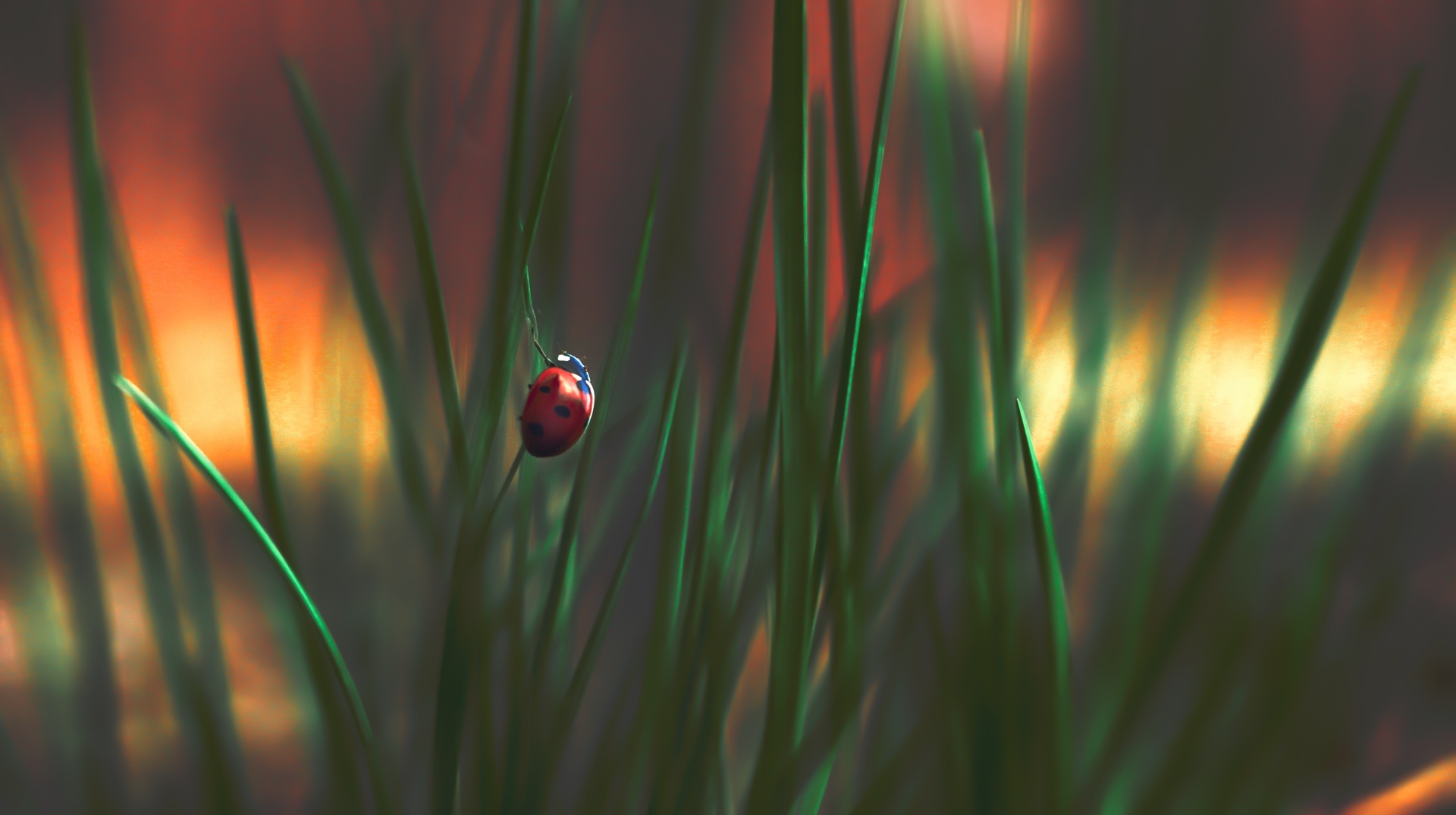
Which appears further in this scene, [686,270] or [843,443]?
[686,270]

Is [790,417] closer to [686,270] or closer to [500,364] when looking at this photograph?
[500,364]

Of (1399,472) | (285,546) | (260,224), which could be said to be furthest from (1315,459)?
(260,224)

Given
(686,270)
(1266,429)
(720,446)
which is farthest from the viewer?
(686,270)

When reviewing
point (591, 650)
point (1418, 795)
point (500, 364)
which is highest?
point (500, 364)

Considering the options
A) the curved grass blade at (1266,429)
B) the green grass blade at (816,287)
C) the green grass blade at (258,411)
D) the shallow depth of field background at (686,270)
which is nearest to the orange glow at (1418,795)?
the shallow depth of field background at (686,270)

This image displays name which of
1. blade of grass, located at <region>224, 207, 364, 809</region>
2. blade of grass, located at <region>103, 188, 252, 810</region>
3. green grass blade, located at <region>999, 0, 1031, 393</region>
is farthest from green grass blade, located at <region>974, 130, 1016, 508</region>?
blade of grass, located at <region>103, 188, 252, 810</region>

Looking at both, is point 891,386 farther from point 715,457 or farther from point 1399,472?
point 1399,472

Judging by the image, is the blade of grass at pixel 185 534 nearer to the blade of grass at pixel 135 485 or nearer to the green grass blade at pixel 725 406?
the blade of grass at pixel 135 485

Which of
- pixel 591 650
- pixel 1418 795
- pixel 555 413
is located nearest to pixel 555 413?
pixel 555 413
